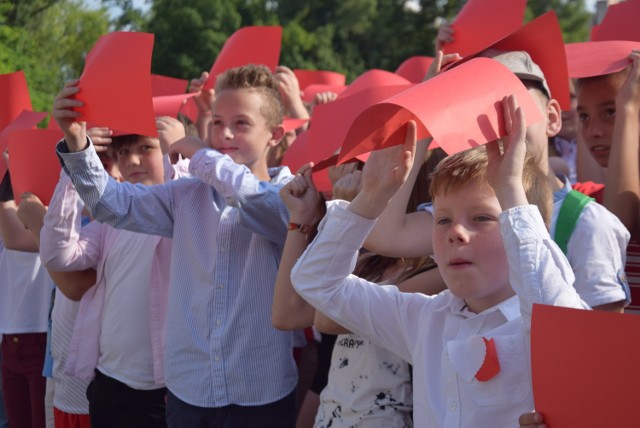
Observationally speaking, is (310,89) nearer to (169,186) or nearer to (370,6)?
(169,186)

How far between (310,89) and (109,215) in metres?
3.09

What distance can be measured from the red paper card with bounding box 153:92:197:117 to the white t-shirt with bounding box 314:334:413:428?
1820 millimetres

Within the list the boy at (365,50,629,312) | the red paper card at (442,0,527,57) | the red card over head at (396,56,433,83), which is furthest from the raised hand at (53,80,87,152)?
the red card over head at (396,56,433,83)

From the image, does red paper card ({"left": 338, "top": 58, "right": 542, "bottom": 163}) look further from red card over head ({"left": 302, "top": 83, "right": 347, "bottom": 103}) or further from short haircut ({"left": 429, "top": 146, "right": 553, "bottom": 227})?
red card over head ({"left": 302, "top": 83, "right": 347, "bottom": 103})

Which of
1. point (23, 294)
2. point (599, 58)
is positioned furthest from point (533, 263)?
point (23, 294)

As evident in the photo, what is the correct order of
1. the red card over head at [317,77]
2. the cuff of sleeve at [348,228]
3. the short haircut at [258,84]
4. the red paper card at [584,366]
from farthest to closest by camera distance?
the red card over head at [317,77]
the short haircut at [258,84]
the cuff of sleeve at [348,228]
the red paper card at [584,366]

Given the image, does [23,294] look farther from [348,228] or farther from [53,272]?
[348,228]

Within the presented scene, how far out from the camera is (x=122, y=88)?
297 centimetres

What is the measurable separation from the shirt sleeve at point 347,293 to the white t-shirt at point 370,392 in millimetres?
340

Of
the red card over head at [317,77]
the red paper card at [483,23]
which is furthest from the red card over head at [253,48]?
the red card over head at [317,77]

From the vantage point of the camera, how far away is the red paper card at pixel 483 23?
327 cm

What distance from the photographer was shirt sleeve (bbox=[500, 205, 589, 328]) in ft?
5.88

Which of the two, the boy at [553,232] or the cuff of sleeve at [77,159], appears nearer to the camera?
the boy at [553,232]

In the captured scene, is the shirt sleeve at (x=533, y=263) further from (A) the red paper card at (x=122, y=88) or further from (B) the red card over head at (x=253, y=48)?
(B) the red card over head at (x=253, y=48)
